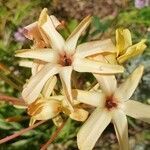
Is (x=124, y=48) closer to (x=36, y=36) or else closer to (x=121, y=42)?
(x=121, y=42)

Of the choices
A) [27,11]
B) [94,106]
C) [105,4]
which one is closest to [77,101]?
[94,106]

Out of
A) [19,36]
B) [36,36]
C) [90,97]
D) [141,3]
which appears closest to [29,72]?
[19,36]

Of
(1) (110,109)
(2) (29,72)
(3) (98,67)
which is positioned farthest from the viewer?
(2) (29,72)

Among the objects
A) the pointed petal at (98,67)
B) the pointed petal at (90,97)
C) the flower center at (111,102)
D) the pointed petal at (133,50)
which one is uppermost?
the pointed petal at (133,50)

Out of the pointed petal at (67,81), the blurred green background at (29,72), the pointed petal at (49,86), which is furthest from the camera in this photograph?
the blurred green background at (29,72)

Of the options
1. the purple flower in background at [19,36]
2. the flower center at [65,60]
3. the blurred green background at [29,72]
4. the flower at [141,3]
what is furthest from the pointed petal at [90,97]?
the purple flower in background at [19,36]

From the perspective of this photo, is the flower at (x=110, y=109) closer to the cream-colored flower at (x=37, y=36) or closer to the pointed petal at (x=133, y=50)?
the pointed petal at (x=133, y=50)
